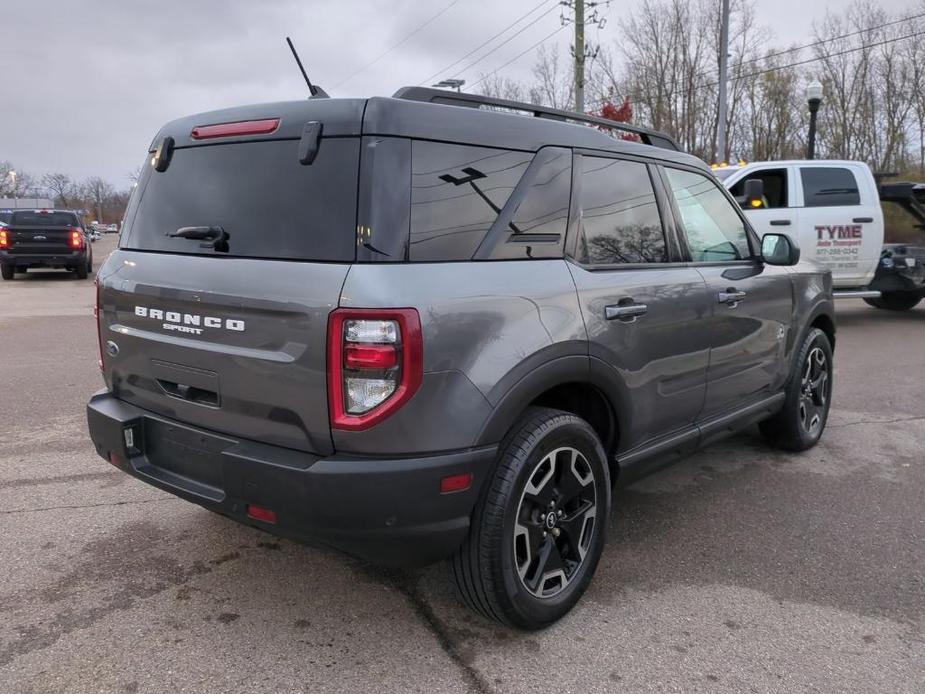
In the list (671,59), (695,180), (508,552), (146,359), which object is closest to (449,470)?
(508,552)

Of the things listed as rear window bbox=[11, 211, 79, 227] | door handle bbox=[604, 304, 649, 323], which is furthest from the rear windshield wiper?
rear window bbox=[11, 211, 79, 227]

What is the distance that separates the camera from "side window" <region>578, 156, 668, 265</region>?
10.1 ft

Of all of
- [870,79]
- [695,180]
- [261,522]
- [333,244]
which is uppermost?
[870,79]

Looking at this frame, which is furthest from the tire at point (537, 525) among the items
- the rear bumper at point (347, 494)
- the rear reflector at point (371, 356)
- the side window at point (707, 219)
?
the side window at point (707, 219)

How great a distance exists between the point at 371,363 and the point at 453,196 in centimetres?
68

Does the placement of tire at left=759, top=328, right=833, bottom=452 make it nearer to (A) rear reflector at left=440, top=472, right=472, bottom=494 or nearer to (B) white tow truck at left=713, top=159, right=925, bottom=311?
(A) rear reflector at left=440, top=472, right=472, bottom=494

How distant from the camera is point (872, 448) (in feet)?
16.8

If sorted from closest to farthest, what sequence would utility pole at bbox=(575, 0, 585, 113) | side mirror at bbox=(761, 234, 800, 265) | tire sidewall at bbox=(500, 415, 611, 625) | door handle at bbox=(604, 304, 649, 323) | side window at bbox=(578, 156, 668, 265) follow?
1. tire sidewall at bbox=(500, 415, 611, 625)
2. door handle at bbox=(604, 304, 649, 323)
3. side window at bbox=(578, 156, 668, 265)
4. side mirror at bbox=(761, 234, 800, 265)
5. utility pole at bbox=(575, 0, 585, 113)

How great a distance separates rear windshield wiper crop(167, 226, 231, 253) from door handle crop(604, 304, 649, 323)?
58.3 inches

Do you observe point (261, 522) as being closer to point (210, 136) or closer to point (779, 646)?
point (210, 136)

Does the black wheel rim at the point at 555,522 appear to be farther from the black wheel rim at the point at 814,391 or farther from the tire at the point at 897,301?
the tire at the point at 897,301

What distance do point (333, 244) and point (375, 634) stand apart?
146cm

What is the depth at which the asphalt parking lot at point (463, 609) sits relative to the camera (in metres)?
2.53

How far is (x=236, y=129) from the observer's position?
2777 millimetres
